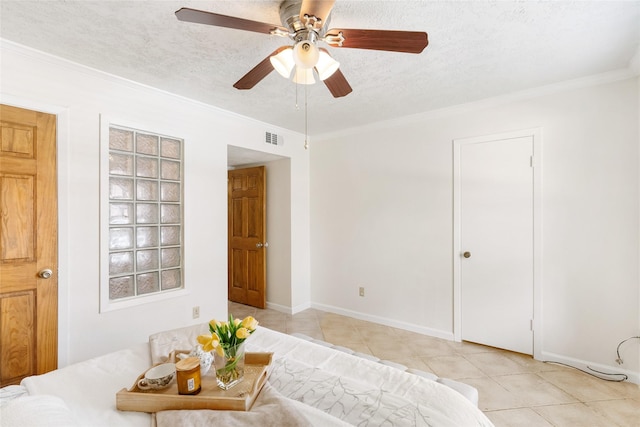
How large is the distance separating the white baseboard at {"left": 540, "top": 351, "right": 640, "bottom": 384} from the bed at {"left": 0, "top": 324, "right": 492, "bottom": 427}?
70.1 inches

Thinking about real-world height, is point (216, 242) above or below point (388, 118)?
below

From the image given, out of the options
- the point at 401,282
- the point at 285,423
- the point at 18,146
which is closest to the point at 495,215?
the point at 401,282

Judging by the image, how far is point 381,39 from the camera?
55.9 inches

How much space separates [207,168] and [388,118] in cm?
211

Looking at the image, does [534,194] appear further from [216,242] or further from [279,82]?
[216,242]

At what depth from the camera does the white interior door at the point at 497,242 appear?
2.74 metres


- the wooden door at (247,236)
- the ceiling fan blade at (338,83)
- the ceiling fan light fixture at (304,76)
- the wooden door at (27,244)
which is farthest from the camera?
the wooden door at (247,236)

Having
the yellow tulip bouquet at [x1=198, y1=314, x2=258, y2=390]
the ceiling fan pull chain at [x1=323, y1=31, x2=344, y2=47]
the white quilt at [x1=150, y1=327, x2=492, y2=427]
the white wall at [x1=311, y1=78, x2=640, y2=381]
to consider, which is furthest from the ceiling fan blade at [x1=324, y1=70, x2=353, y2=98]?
the white wall at [x1=311, y1=78, x2=640, y2=381]

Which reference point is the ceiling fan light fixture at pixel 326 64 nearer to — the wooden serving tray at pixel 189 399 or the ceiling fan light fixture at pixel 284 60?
the ceiling fan light fixture at pixel 284 60

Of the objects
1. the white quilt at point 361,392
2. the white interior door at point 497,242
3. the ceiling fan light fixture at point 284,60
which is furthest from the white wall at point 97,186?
the white interior door at point 497,242

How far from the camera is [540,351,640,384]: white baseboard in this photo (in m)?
2.30

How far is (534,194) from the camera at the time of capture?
2.69 m

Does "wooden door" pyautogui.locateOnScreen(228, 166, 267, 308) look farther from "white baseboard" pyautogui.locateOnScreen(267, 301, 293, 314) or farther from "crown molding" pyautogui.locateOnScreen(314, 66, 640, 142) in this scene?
"crown molding" pyautogui.locateOnScreen(314, 66, 640, 142)

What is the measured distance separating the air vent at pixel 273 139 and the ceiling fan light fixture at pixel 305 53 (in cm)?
231
